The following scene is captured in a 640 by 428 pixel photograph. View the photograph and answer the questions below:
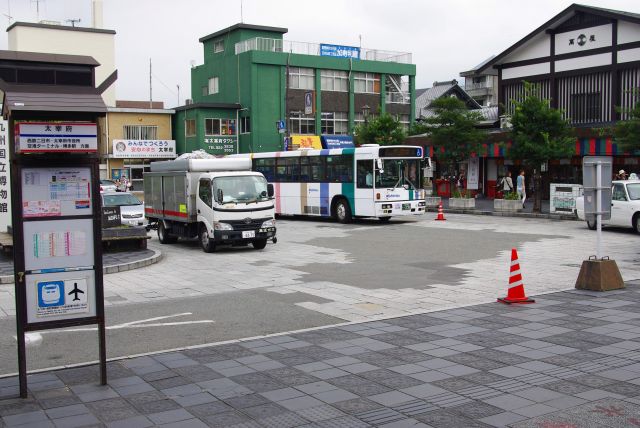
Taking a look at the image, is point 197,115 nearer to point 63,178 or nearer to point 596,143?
point 596,143

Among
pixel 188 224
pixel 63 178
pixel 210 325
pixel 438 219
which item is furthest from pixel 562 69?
pixel 63 178

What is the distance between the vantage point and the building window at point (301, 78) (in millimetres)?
56312

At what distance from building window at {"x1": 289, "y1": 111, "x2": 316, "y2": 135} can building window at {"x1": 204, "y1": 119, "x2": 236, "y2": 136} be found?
4822 millimetres

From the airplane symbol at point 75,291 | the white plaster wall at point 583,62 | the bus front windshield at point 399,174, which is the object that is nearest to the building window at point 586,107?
the white plaster wall at point 583,62

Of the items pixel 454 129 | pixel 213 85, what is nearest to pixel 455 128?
pixel 454 129

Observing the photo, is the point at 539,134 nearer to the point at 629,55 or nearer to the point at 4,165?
the point at 629,55

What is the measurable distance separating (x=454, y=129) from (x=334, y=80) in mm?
24439

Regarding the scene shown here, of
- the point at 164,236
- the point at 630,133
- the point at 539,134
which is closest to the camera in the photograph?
the point at 164,236

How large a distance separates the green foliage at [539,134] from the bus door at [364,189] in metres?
7.78

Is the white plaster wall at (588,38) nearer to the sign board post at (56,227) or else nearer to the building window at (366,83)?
the building window at (366,83)

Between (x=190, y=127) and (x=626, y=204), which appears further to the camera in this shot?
(x=190, y=127)

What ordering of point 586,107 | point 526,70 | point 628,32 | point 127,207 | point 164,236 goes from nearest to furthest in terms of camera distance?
point 164,236, point 127,207, point 628,32, point 586,107, point 526,70

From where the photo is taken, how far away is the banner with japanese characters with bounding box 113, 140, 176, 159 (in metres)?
54.6

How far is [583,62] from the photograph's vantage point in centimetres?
3769
